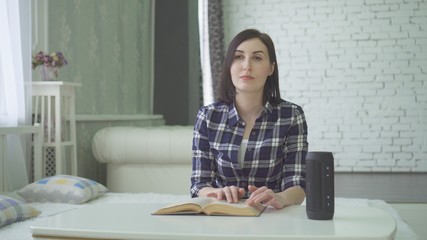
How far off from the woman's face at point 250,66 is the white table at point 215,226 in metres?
0.41

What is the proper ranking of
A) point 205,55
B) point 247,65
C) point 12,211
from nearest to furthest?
point 247,65 → point 12,211 → point 205,55

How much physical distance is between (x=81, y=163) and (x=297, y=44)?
3.33 m

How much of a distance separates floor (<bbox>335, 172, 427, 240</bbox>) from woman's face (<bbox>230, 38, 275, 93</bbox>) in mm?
1704

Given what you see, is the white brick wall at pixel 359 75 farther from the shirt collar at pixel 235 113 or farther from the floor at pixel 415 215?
the shirt collar at pixel 235 113

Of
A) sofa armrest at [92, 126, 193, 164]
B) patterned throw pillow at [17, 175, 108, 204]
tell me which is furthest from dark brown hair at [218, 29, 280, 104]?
sofa armrest at [92, 126, 193, 164]

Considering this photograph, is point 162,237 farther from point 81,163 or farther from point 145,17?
point 145,17

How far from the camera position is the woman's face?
5.11ft

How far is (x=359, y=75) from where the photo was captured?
618cm

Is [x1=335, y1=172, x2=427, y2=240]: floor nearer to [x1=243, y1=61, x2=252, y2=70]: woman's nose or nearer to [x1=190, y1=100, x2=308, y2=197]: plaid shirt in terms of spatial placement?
[x1=190, y1=100, x2=308, y2=197]: plaid shirt

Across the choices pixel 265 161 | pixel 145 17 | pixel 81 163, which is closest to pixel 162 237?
pixel 265 161

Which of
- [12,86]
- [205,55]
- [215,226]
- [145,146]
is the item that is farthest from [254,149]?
[205,55]

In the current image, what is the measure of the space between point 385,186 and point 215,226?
3.98m

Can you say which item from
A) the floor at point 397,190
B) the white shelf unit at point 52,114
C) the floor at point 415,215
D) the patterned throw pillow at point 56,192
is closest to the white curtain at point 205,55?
the floor at point 397,190

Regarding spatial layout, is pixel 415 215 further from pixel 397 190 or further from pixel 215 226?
pixel 215 226
